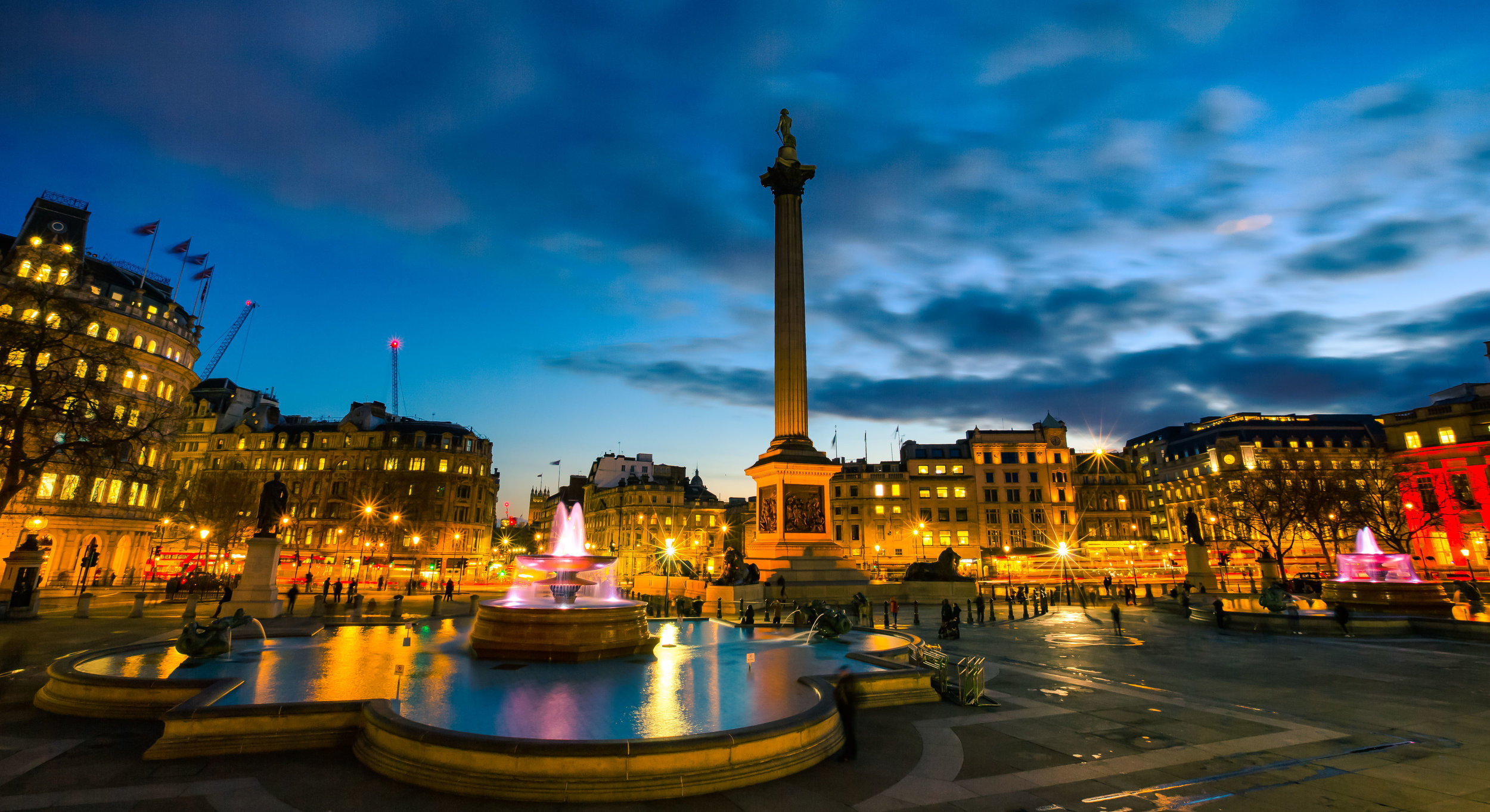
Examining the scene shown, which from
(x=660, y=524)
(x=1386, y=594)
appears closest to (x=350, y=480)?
(x=660, y=524)

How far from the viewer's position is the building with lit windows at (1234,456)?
8319 cm

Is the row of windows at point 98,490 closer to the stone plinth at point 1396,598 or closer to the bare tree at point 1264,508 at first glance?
the stone plinth at point 1396,598

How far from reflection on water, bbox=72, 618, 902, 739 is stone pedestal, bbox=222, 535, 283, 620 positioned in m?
7.18

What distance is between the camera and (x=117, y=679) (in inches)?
409

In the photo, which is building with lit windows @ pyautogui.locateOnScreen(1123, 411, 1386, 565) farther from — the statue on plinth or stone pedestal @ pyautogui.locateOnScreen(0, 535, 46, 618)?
stone pedestal @ pyautogui.locateOnScreen(0, 535, 46, 618)

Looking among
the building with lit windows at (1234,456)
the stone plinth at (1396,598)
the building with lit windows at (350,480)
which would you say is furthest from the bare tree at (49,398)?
the building with lit windows at (1234,456)

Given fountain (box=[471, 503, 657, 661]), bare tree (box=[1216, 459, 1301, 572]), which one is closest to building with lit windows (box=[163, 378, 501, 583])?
fountain (box=[471, 503, 657, 661])

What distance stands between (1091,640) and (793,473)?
18.3m

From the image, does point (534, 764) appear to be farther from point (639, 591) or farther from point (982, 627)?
point (639, 591)

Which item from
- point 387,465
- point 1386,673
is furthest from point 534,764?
point 387,465

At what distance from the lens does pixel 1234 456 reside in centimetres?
8812

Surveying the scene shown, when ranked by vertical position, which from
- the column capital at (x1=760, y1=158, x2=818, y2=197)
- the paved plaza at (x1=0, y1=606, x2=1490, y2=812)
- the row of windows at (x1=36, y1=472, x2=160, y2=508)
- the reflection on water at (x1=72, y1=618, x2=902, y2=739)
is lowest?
the paved plaza at (x1=0, y1=606, x2=1490, y2=812)

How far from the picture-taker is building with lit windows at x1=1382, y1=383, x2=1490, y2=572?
205ft

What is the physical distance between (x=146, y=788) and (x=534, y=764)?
467 cm
